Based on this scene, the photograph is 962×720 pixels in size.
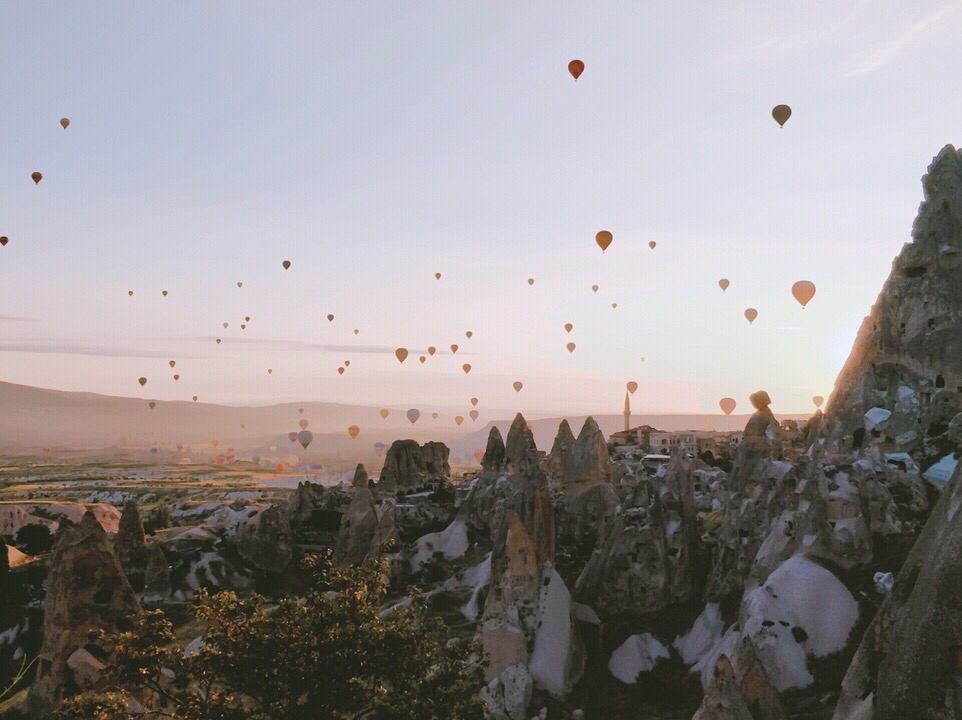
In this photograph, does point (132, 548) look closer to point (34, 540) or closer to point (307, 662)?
point (34, 540)

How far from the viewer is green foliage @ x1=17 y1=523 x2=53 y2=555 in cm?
6606

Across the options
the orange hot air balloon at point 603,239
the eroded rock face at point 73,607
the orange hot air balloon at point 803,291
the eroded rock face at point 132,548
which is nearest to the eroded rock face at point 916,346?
the orange hot air balloon at point 803,291

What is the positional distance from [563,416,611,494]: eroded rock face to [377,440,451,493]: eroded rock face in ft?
71.2

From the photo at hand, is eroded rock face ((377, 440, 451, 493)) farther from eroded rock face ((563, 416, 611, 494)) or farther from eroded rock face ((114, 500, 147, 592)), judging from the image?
eroded rock face ((114, 500, 147, 592))

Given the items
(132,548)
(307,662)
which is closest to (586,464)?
(132,548)

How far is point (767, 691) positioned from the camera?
63.5 feet

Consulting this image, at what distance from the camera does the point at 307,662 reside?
15156 mm

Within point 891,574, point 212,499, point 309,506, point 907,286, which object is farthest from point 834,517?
point 212,499

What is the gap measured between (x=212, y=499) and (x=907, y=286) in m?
114

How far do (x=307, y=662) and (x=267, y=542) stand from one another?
126 ft

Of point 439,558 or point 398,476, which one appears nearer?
point 439,558

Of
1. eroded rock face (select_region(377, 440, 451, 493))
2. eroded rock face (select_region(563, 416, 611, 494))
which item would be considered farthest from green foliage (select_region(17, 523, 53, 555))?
eroded rock face (select_region(563, 416, 611, 494))

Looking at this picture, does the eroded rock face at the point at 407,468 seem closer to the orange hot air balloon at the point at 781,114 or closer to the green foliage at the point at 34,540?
the green foliage at the point at 34,540

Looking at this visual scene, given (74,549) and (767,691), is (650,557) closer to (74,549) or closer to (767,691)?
(767,691)
